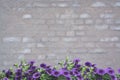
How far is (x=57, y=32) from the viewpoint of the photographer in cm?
552

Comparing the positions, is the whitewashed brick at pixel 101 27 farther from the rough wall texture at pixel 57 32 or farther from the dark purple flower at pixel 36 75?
the dark purple flower at pixel 36 75

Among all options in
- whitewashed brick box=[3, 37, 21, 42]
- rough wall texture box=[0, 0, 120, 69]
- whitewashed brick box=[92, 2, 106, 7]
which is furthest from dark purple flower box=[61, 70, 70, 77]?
whitewashed brick box=[92, 2, 106, 7]

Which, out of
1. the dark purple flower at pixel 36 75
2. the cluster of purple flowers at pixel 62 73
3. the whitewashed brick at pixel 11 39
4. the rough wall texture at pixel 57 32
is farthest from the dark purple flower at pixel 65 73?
the whitewashed brick at pixel 11 39

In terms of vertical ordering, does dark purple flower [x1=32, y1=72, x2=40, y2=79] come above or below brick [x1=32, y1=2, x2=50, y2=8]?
below

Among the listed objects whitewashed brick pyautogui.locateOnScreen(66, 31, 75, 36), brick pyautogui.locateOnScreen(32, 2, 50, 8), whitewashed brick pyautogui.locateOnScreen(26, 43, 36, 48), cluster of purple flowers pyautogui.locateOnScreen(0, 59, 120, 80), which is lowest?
cluster of purple flowers pyautogui.locateOnScreen(0, 59, 120, 80)

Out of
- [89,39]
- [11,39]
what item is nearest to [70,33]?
[89,39]

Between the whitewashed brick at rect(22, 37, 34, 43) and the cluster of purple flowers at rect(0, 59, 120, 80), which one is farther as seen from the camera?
the whitewashed brick at rect(22, 37, 34, 43)

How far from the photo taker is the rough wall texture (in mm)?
5492

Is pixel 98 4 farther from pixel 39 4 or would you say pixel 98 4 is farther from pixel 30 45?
pixel 30 45

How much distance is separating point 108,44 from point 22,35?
164 cm

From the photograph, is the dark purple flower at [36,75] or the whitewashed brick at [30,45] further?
the whitewashed brick at [30,45]

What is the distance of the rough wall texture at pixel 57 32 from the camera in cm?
549

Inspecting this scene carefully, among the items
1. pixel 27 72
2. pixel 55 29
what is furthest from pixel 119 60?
pixel 27 72

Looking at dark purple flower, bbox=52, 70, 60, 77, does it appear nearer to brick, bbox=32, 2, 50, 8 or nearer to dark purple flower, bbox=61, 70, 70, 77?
dark purple flower, bbox=61, 70, 70, 77
